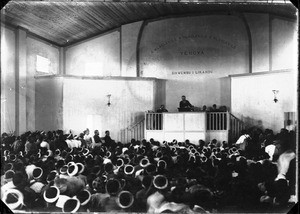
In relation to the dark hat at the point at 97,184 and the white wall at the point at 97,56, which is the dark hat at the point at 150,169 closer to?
the dark hat at the point at 97,184

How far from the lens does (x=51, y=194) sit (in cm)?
670

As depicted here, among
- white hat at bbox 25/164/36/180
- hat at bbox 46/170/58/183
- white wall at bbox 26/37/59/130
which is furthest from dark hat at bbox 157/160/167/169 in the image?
white wall at bbox 26/37/59/130

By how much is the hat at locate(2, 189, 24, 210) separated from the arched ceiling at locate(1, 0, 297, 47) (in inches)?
290

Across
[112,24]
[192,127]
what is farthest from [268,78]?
[112,24]

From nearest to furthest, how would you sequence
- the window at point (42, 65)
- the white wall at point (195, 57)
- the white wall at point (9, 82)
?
the white wall at point (9, 82) → the white wall at point (195, 57) → the window at point (42, 65)

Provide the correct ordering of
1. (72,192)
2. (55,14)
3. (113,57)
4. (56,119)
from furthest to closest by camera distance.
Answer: (113,57)
(56,119)
(55,14)
(72,192)

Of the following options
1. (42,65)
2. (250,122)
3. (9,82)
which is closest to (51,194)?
(9,82)

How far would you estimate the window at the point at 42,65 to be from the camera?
1775 cm

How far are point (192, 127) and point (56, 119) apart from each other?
6.09 meters

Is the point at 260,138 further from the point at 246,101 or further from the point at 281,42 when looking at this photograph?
the point at 281,42

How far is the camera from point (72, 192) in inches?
281

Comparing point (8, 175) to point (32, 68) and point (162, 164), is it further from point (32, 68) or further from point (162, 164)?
point (32, 68)

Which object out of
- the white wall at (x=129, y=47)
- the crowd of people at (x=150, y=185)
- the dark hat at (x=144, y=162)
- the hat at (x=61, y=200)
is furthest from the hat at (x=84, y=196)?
the white wall at (x=129, y=47)

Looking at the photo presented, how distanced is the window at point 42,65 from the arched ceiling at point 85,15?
1.09 m
